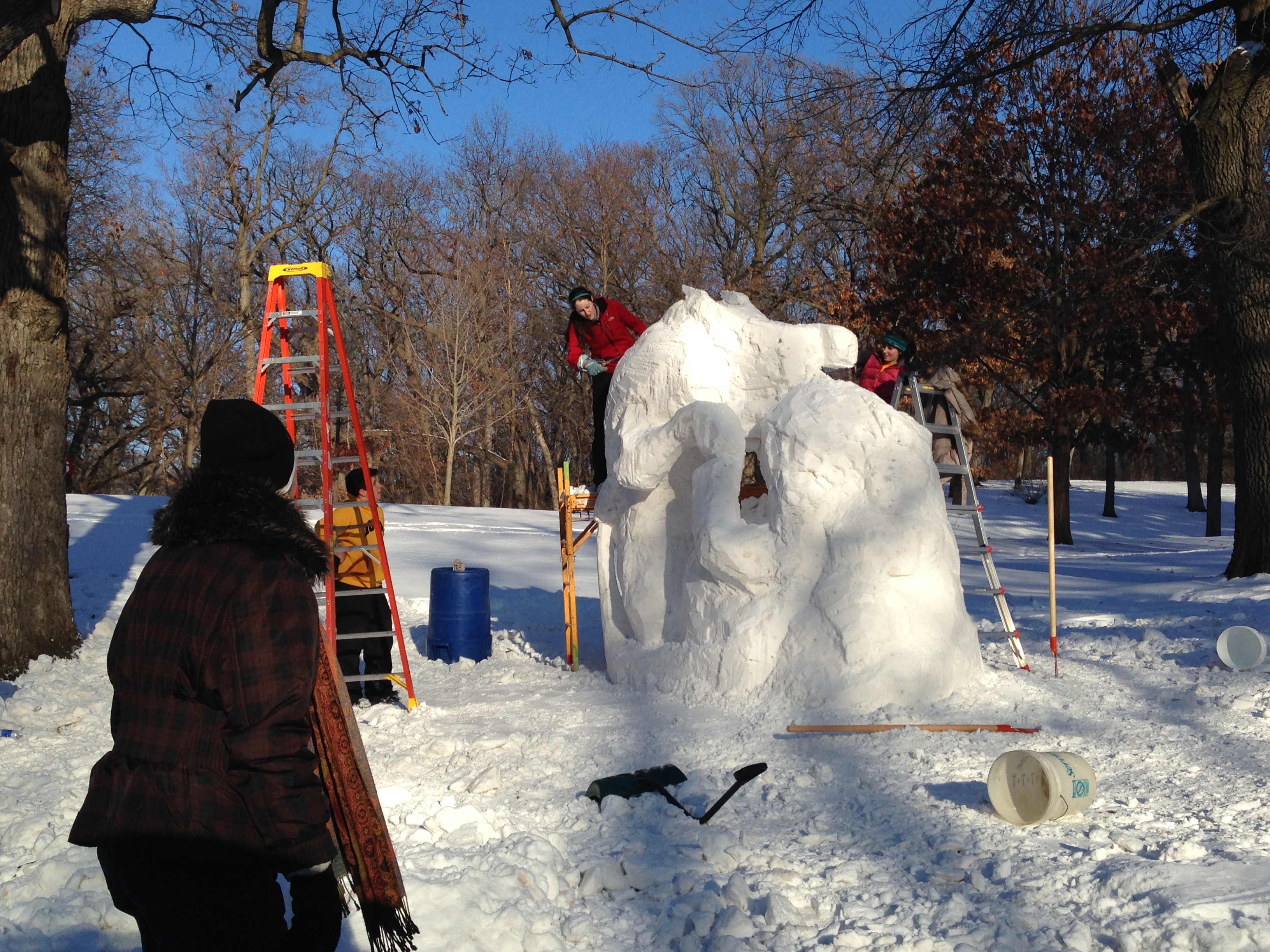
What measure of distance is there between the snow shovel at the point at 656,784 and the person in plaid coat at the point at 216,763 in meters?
2.63

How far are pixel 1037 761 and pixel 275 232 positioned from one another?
24.2m

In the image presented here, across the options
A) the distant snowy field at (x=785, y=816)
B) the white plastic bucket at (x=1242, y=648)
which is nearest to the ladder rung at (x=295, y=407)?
the distant snowy field at (x=785, y=816)

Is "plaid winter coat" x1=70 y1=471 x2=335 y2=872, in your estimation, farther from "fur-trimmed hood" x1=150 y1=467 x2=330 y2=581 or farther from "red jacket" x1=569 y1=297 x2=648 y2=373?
"red jacket" x1=569 y1=297 x2=648 y2=373

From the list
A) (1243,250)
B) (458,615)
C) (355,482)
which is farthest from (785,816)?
(1243,250)

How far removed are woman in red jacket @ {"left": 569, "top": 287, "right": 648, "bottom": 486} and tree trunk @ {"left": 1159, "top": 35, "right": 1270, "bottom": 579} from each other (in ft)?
17.5

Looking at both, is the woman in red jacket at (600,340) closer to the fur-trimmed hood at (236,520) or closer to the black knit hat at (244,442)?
the black knit hat at (244,442)

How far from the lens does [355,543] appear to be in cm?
707

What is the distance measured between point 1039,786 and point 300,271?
5.20 metres

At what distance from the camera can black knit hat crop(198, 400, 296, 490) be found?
7.86 ft

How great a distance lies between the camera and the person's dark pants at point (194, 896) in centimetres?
206

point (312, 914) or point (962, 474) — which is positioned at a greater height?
point (962, 474)

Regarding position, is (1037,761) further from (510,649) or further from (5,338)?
(5,338)

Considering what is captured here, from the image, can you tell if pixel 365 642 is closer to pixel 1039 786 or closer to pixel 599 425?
pixel 599 425

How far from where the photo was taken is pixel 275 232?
24.9 meters
